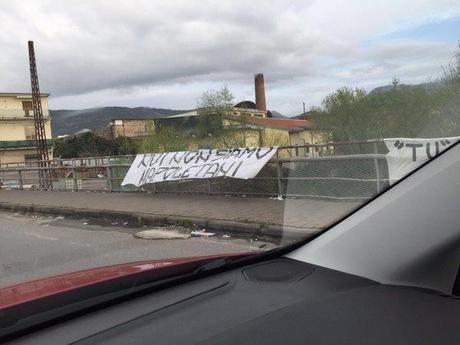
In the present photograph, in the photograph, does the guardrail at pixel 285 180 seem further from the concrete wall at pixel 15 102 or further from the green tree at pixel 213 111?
the concrete wall at pixel 15 102

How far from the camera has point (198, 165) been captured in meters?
11.7

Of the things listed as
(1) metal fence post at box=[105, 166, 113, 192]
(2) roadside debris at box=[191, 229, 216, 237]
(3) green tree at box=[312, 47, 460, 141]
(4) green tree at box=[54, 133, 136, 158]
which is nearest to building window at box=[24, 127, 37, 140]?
(4) green tree at box=[54, 133, 136, 158]

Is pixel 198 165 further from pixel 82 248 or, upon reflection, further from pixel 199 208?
pixel 82 248

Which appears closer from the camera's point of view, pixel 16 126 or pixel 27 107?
pixel 16 126

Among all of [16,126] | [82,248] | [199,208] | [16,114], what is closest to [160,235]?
[82,248]

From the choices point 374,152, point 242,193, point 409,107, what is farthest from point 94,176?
point 409,107

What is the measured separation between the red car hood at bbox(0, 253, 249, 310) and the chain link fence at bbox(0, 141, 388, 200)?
8.05 feet

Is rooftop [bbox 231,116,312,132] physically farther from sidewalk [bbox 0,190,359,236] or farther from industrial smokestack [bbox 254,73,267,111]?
sidewalk [bbox 0,190,359,236]

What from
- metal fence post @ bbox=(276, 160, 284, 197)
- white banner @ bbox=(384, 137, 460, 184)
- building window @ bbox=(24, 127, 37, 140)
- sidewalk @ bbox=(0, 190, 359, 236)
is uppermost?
building window @ bbox=(24, 127, 37, 140)

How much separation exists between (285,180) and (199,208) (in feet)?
5.64

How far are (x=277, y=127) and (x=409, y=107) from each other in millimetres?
17534

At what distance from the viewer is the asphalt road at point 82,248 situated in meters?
6.43

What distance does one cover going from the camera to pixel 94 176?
15742mm

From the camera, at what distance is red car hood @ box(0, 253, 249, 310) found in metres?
1.96
